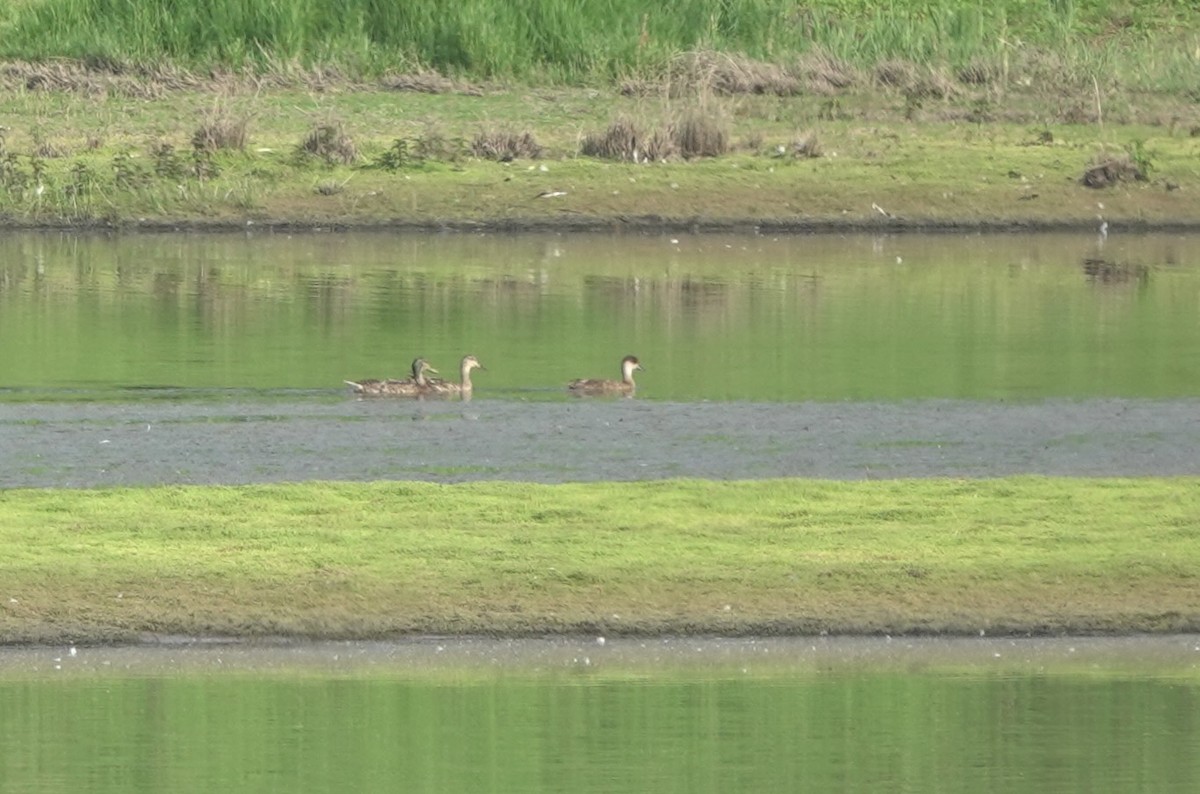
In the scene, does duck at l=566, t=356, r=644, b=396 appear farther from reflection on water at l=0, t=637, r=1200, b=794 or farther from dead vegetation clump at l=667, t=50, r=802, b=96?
dead vegetation clump at l=667, t=50, r=802, b=96

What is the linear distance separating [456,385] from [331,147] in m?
13.7

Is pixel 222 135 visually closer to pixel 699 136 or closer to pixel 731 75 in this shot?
pixel 699 136

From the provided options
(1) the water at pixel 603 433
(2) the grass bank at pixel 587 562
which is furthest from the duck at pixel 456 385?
(2) the grass bank at pixel 587 562

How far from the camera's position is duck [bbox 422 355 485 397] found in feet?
66.9

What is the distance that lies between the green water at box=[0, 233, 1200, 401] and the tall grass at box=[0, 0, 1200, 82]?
7859 mm

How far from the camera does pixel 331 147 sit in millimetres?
33969

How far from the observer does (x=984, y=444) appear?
18438mm

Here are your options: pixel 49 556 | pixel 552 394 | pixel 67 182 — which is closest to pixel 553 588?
pixel 49 556

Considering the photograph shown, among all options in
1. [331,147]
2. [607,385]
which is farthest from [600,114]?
[607,385]

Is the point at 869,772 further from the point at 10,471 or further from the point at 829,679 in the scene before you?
the point at 10,471

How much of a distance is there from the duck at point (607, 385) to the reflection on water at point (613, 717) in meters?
6.98

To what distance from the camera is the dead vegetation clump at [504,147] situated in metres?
34.6

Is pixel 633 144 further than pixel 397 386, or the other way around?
pixel 633 144

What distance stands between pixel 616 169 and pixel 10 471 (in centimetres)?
1743
